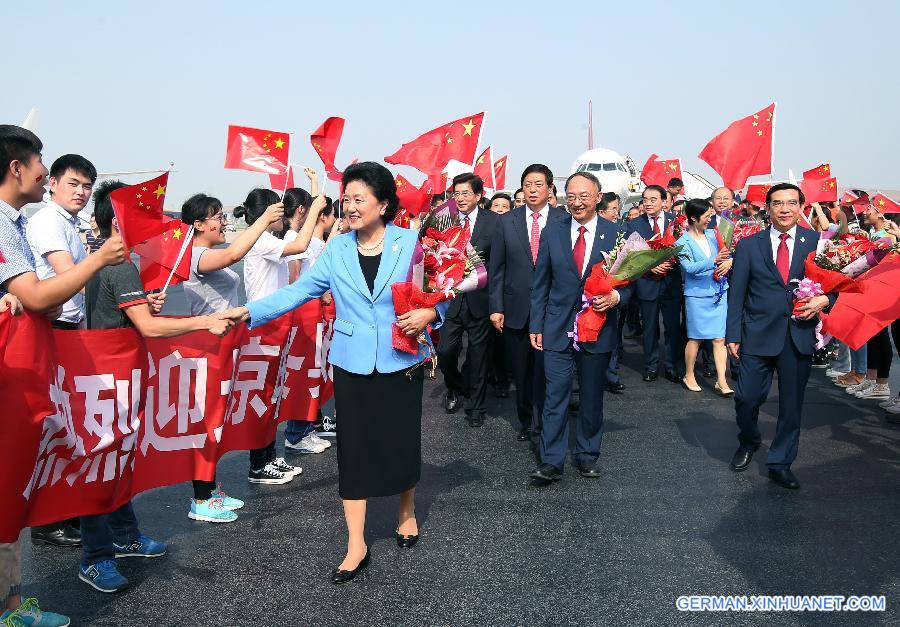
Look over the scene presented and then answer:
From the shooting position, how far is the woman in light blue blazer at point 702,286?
8805 mm

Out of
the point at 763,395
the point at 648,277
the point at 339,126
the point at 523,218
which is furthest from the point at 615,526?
the point at 648,277

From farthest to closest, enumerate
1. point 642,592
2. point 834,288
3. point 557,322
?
point 557,322 < point 834,288 < point 642,592

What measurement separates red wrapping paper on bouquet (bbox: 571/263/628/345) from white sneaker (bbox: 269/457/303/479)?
2.35 meters

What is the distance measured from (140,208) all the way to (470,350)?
15.3 ft

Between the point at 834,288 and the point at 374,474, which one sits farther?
the point at 834,288

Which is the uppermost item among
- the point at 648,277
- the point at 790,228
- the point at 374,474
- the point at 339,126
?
the point at 339,126

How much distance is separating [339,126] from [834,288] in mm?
3815

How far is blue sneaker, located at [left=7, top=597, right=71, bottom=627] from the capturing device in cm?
349

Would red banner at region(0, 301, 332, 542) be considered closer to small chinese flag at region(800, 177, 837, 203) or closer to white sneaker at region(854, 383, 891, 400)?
white sneaker at region(854, 383, 891, 400)

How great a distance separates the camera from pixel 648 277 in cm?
966

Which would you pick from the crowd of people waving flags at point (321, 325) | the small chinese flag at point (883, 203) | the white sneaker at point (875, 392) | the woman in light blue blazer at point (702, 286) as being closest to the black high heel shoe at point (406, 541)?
the crowd of people waving flags at point (321, 325)

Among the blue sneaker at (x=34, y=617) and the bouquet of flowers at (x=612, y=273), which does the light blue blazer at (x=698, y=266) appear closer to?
the bouquet of flowers at (x=612, y=273)

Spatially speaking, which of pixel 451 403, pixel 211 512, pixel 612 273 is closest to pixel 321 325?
pixel 211 512

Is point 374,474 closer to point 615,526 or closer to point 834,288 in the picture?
point 615,526
